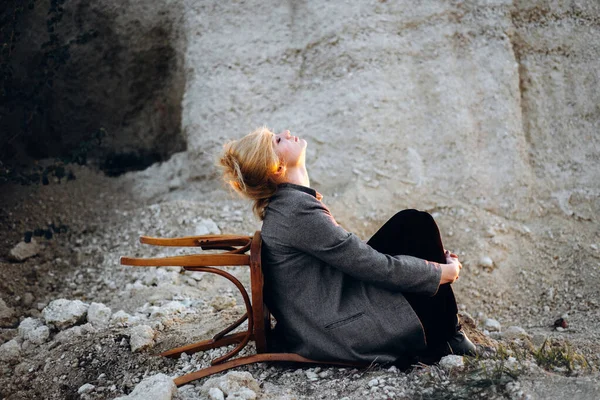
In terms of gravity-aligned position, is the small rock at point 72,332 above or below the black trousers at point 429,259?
below

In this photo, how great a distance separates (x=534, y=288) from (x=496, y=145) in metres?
1.40

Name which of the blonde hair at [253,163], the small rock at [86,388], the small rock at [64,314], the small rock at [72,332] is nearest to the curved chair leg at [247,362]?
the small rock at [86,388]

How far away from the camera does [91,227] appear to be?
5.32 metres

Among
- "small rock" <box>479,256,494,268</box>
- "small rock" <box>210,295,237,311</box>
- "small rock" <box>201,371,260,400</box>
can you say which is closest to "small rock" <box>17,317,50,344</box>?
"small rock" <box>210,295,237,311</box>

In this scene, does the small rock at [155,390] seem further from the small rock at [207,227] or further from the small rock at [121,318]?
the small rock at [207,227]

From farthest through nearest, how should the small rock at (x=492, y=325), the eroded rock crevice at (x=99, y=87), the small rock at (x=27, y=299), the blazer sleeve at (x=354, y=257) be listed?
the eroded rock crevice at (x=99, y=87), the small rock at (x=27, y=299), the small rock at (x=492, y=325), the blazer sleeve at (x=354, y=257)

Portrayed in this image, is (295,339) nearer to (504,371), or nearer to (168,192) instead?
(504,371)

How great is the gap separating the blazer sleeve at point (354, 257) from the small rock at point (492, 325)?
4.95ft

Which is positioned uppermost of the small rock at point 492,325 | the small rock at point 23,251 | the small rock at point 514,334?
the small rock at point 23,251

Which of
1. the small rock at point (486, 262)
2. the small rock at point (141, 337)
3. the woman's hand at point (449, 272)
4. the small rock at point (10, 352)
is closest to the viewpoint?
the woman's hand at point (449, 272)

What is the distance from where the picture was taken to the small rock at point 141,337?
125 inches

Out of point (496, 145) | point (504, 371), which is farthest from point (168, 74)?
point (504, 371)

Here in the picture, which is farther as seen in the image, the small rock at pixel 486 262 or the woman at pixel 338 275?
the small rock at pixel 486 262

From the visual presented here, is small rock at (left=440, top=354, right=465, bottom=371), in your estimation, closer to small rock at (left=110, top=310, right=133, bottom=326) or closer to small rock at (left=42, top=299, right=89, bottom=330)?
small rock at (left=110, top=310, right=133, bottom=326)
